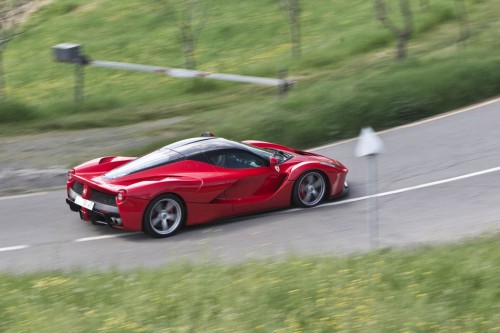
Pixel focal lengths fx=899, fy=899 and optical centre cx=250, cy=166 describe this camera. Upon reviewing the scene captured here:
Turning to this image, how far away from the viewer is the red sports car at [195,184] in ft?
40.2

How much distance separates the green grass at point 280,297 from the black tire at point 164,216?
2529mm

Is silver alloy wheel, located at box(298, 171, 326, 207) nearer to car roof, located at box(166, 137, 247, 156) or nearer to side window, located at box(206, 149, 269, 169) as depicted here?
side window, located at box(206, 149, 269, 169)

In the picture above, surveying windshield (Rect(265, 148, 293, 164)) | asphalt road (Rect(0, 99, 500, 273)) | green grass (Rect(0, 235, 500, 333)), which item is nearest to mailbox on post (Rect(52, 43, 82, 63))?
asphalt road (Rect(0, 99, 500, 273))

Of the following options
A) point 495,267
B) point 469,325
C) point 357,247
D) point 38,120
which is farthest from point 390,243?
point 38,120

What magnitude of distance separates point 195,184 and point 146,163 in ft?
2.64

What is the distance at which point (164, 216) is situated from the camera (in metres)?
12.5

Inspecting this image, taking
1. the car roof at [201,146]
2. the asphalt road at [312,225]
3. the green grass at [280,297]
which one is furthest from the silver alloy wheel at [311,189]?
the green grass at [280,297]

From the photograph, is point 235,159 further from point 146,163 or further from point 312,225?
point 312,225

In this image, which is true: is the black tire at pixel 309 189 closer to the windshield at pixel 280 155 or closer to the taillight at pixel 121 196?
the windshield at pixel 280 155

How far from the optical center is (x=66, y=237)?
12.7m

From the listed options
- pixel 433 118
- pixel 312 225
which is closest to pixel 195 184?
pixel 312 225

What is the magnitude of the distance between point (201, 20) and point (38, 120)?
47.2ft

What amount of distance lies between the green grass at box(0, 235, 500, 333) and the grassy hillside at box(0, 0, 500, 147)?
796cm

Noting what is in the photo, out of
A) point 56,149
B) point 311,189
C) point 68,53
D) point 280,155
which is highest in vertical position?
point 68,53
